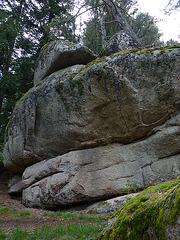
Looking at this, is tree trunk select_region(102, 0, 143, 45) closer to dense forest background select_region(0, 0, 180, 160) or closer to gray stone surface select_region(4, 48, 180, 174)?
dense forest background select_region(0, 0, 180, 160)

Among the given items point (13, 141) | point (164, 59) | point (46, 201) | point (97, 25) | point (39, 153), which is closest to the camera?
point (164, 59)

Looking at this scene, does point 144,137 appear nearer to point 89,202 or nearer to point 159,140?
point 159,140

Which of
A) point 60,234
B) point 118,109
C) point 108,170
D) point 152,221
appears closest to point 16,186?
point 108,170

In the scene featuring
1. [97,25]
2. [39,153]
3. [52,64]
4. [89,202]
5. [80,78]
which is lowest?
[89,202]

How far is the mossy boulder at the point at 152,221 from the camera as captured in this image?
192cm

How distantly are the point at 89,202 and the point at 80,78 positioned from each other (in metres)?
5.88

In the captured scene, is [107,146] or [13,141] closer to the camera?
[107,146]

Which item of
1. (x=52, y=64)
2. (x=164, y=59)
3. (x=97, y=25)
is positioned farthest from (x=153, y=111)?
(x=97, y=25)

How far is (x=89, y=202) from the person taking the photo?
338 inches

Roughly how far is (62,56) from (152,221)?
33.5 ft

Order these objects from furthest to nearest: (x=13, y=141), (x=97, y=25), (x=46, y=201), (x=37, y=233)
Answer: (x=97, y=25), (x=13, y=141), (x=46, y=201), (x=37, y=233)

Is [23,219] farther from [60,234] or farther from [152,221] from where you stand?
[152,221]

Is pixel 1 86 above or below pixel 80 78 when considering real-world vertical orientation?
above

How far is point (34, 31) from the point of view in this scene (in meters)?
19.4
